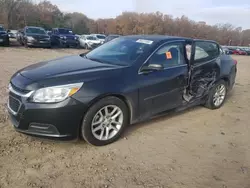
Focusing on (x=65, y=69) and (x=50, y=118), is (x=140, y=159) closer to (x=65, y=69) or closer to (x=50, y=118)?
(x=50, y=118)

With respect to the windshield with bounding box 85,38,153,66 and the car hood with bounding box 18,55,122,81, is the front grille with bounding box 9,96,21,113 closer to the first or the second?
the car hood with bounding box 18,55,122,81

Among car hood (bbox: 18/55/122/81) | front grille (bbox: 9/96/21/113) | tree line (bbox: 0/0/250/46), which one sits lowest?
front grille (bbox: 9/96/21/113)

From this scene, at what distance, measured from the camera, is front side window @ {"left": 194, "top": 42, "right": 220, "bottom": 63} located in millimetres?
4495

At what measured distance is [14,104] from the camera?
10.1 feet

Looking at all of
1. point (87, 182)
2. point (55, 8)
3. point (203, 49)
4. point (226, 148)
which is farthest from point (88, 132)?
point (55, 8)

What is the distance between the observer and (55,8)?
7206 centimetres

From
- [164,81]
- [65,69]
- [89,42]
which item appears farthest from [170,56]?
[89,42]

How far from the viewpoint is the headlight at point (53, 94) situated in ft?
9.45

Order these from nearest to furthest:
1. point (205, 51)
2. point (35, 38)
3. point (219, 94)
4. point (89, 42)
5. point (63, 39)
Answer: point (205, 51) → point (219, 94) → point (35, 38) → point (63, 39) → point (89, 42)

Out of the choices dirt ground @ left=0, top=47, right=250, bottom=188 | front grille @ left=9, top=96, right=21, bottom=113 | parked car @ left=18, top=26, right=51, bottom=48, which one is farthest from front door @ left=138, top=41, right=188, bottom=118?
parked car @ left=18, top=26, right=51, bottom=48

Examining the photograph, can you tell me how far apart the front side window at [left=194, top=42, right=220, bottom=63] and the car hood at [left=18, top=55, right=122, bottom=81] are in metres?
1.84

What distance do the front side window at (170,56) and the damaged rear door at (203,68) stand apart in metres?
0.30

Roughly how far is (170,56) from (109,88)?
141 centimetres

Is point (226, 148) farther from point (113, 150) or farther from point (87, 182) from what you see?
point (87, 182)
